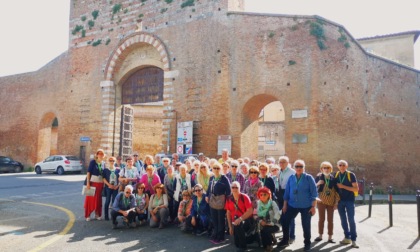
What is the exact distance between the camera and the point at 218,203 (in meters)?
6.43

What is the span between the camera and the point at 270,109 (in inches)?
1141

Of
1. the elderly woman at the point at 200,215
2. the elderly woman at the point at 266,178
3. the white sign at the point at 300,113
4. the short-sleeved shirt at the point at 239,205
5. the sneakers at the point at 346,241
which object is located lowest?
the sneakers at the point at 346,241

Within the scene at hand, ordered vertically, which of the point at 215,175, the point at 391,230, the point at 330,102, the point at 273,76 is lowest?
the point at 391,230

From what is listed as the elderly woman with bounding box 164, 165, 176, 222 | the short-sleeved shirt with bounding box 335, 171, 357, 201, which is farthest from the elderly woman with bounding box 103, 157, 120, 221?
the short-sleeved shirt with bounding box 335, 171, 357, 201

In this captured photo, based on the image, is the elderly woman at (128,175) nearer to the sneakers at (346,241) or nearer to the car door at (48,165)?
the sneakers at (346,241)

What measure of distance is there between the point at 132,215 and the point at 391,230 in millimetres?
6098

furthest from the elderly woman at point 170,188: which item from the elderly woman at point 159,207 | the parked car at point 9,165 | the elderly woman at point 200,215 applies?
the parked car at point 9,165

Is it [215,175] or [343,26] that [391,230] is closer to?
[215,175]

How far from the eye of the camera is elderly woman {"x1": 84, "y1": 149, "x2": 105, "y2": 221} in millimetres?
8188

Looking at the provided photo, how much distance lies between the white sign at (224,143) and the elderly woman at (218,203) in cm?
1045

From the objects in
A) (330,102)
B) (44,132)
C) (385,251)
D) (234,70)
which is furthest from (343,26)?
(44,132)

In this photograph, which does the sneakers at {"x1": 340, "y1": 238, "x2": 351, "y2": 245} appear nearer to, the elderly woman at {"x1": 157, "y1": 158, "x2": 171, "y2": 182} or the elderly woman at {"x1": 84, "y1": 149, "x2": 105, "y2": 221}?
the elderly woman at {"x1": 157, "y1": 158, "x2": 171, "y2": 182}

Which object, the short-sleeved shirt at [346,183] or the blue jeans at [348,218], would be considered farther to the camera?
the short-sleeved shirt at [346,183]

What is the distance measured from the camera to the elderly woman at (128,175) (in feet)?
27.2
